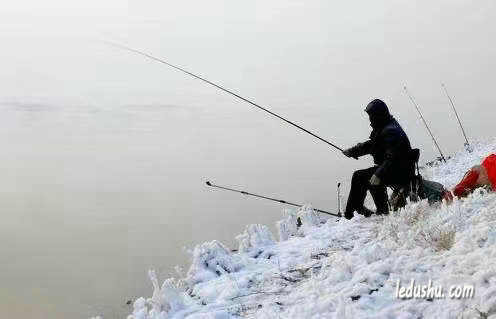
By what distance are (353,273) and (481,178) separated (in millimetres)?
3319

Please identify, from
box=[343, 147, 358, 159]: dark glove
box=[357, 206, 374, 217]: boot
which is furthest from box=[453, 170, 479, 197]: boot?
box=[343, 147, 358, 159]: dark glove

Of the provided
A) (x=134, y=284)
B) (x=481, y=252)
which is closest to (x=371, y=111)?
(x=481, y=252)

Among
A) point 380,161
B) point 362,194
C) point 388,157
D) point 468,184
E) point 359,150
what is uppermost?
point 359,150

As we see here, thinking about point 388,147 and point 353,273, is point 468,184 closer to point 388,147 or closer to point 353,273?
point 388,147

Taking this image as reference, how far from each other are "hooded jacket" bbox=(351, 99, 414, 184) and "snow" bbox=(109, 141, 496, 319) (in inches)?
38.4

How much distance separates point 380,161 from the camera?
Answer: 9.48 meters

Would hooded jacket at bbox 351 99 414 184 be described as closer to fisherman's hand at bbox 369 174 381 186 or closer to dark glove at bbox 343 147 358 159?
fisherman's hand at bbox 369 174 381 186

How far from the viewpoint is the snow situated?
4555 millimetres

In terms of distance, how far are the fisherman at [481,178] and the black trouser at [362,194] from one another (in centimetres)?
137

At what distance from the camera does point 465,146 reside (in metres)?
22.0

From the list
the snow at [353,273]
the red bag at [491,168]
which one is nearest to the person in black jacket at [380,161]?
the snow at [353,273]

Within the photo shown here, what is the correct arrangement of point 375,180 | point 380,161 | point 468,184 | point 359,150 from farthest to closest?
point 359,150, point 380,161, point 375,180, point 468,184

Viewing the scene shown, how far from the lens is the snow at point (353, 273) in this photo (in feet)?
14.9


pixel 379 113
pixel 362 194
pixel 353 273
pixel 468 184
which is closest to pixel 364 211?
pixel 362 194
